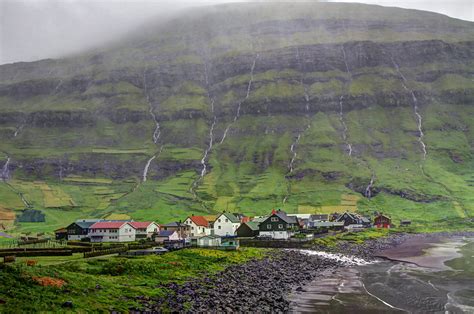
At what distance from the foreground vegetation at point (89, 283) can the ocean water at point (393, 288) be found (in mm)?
16221

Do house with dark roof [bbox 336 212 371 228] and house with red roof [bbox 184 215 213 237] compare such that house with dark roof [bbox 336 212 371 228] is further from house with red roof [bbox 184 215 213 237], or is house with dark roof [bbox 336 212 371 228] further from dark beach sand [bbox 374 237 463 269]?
house with red roof [bbox 184 215 213 237]

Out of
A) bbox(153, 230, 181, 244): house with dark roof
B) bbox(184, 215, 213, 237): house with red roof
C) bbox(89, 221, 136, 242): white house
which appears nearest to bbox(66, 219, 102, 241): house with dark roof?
bbox(89, 221, 136, 242): white house

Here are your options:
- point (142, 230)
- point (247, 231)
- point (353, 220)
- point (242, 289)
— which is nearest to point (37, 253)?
point (242, 289)

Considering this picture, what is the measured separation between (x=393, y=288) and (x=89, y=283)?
45.3 m

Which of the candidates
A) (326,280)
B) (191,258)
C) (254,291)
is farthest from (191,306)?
(326,280)

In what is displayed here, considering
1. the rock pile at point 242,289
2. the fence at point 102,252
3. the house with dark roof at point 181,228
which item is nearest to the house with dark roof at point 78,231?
the house with dark roof at point 181,228

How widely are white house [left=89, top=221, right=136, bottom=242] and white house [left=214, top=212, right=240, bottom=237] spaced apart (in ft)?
96.7

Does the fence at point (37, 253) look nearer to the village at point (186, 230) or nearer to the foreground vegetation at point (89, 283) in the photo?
the foreground vegetation at point (89, 283)

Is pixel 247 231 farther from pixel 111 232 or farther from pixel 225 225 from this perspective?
pixel 111 232

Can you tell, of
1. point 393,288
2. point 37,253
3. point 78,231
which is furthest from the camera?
point 78,231

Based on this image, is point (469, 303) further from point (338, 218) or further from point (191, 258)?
point (338, 218)

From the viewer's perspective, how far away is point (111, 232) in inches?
5576

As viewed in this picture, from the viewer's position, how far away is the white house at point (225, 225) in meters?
156

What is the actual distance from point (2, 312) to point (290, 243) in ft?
311
